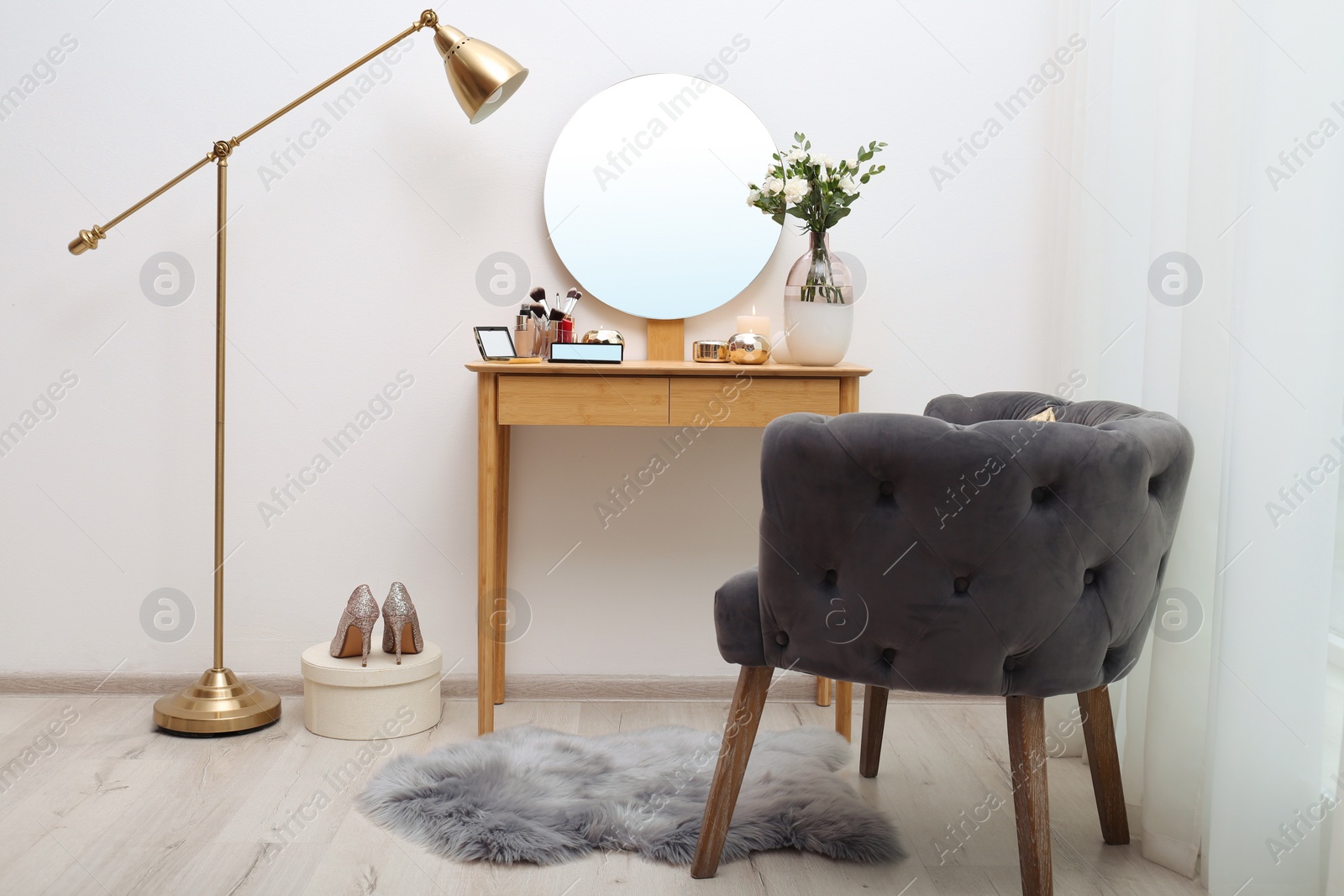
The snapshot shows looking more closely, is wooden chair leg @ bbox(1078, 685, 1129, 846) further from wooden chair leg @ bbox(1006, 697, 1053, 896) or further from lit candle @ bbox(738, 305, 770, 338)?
lit candle @ bbox(738, 305, 770, 338)

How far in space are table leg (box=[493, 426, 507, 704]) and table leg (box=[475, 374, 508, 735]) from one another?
0.15m

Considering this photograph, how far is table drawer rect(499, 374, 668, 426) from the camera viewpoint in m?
2.16

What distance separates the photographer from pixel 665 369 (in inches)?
84.7

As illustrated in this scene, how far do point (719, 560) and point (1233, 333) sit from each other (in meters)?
1.37

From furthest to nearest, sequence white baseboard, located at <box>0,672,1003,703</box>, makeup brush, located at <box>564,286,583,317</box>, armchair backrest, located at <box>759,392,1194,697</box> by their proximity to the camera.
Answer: white baseboard, located at <box>0,672,1003,703</box> → makeup brush, located at <box>564,286,583,317</box> → armchair backrest, located at <box>759,392,1194,697</box>

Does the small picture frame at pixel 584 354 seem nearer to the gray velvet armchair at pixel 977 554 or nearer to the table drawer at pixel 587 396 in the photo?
the table drawer at pixel 587 396

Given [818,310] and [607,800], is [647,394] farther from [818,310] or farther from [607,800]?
[607,800]

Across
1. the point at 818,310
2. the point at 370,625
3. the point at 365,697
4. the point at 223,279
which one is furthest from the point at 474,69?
the point at 365,697

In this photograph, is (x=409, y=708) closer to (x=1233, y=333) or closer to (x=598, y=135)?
(x=598, y=135)

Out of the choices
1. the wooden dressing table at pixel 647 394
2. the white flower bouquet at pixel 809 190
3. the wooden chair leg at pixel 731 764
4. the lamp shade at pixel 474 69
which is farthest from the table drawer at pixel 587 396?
the wooden chair leg at pixel 731 764

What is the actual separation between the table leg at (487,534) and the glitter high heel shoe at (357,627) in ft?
0.87

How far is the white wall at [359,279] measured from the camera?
8.10ft

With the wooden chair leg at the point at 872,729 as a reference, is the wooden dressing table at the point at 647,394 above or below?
above

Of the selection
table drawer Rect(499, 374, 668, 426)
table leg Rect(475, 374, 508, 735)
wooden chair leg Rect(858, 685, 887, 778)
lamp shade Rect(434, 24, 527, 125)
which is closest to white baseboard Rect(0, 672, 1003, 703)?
table leg Rect(475, 374, 508, 735)
